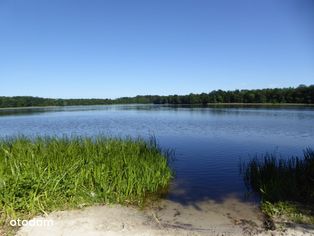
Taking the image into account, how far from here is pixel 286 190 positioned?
854 centimetres

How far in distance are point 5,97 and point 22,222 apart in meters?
128

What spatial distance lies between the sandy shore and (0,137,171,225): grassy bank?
1.60ft

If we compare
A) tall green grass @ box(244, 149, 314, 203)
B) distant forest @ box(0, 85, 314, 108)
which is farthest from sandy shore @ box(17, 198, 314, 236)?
distant forest @ box(0, 85, 314, 108)

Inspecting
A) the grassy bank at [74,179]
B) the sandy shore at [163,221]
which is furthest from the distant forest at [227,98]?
the sandy shore at [163,221]

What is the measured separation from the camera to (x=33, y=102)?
422 feet

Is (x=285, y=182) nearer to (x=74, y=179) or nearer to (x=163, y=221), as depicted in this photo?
(x=163, y=221)

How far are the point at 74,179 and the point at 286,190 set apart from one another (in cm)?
590

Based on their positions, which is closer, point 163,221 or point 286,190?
point 163,221

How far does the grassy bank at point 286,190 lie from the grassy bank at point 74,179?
3152 mm

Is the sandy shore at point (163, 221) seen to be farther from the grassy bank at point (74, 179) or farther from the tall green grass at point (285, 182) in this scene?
the tall green grass at point (285, 182)

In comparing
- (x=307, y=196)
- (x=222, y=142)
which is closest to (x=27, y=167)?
(x=307, y=196)

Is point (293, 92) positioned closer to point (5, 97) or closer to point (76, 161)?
point (76, 161)

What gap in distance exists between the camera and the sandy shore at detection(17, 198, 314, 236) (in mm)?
6039

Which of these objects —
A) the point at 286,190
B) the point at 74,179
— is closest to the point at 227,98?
the point at 286,190
